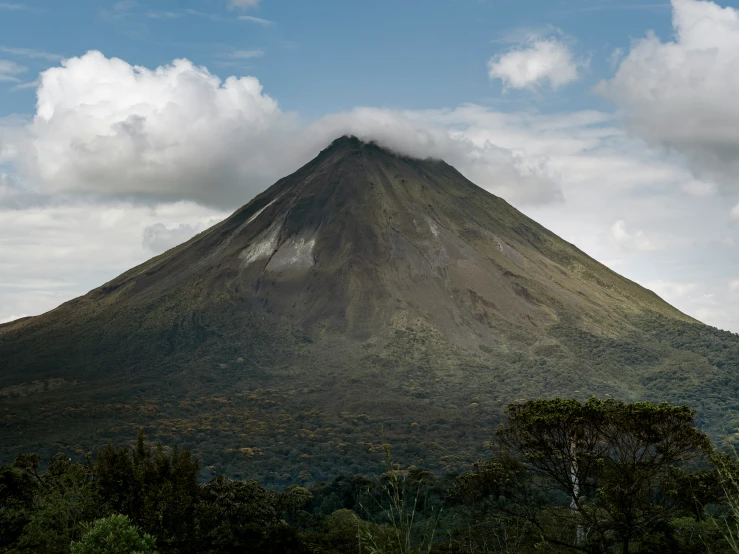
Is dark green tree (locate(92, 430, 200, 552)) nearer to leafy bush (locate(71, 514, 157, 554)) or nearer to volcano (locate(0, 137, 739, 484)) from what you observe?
leafy bush (locate(71, 514, 157, 554))

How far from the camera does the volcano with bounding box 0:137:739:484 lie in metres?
112

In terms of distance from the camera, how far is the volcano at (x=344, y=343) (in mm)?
111625

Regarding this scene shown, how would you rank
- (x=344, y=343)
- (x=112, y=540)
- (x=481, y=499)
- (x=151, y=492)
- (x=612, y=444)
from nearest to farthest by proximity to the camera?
1. (x=112, y=540)
2. (x=612, y=444)
3. (x=151, y=492)
4. (x=481, y=499)
5. (x=344, y=343)

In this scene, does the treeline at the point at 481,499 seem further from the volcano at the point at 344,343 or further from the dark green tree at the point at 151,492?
the volcano at the point at 344,343

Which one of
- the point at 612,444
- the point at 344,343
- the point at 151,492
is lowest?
the point at 151,492

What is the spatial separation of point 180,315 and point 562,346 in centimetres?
8309

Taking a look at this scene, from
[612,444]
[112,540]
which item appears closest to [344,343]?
[612,444]

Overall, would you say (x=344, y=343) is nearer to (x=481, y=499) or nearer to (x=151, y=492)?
(x=481, y=499)

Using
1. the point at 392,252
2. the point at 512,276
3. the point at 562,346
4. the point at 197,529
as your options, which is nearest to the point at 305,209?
the point at 392,252

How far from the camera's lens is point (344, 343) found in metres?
151

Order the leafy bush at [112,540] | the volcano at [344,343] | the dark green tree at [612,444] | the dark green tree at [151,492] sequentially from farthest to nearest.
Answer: the volcano at [344,343], the dark green tree at [151,492], the dark green tree at [612,444], the leafy bush at [112,540]

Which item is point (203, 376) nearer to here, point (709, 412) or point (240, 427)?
point (240, 427)

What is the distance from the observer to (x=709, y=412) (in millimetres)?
131875

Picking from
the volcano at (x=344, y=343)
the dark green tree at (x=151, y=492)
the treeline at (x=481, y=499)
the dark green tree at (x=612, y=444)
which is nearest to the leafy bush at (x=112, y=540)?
the treeline at (x=481, y=499)
